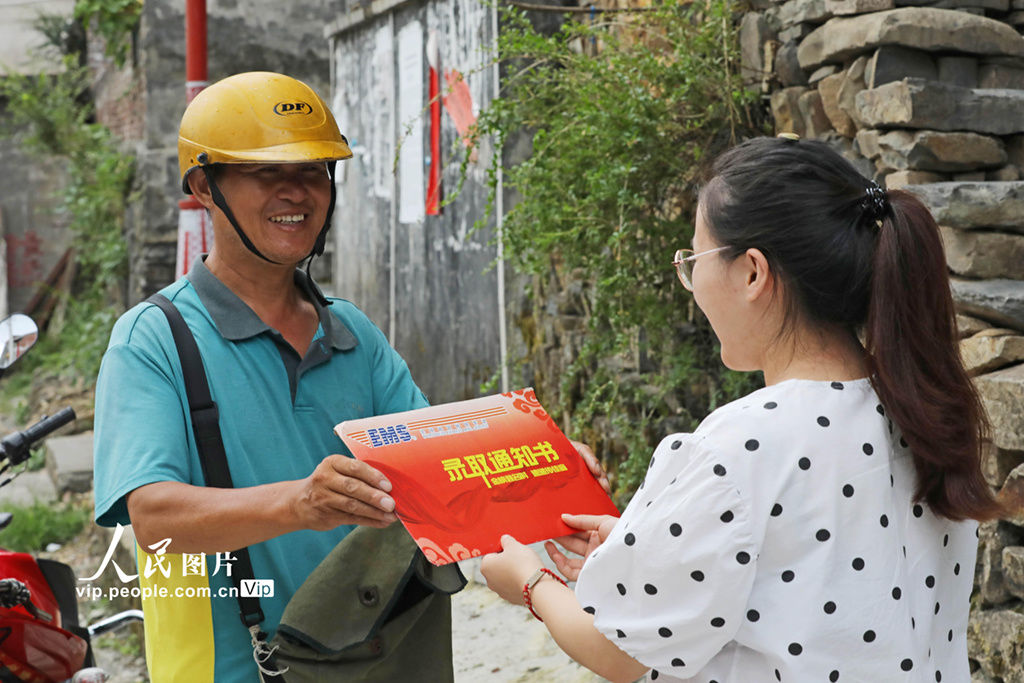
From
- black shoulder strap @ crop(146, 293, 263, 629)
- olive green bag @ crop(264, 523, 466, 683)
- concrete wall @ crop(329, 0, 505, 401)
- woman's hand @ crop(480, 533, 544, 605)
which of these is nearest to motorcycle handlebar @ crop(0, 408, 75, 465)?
black shoulder strap @ crop(146, 293, 263, 629)

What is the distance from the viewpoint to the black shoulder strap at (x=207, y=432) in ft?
5.98

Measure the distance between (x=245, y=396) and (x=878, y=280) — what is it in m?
1.10

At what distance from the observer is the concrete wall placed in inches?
239

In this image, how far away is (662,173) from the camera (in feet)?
13.1

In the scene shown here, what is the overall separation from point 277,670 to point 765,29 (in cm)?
294

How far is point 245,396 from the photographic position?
6.25ft

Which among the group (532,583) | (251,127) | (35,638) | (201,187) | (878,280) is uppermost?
(251,127)

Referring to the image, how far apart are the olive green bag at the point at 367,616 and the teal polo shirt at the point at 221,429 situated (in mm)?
92

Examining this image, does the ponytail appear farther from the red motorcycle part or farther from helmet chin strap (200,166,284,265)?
the red motorcycle part

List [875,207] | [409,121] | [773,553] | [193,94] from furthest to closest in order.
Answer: [409,121]
[193,94]
[875,207]
[773,553]

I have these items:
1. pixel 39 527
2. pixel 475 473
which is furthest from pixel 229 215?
pixel 39 527

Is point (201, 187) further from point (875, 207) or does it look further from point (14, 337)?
point (875, 207)

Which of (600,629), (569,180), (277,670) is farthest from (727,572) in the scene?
(569,180)

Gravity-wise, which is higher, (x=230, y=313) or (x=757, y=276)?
(x=757, y=276)
